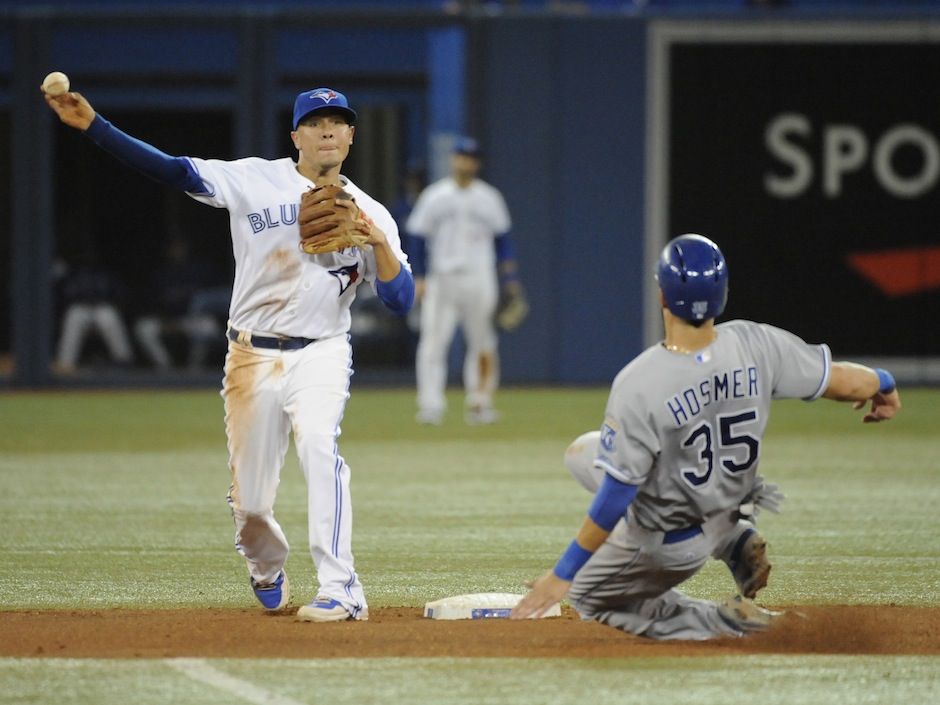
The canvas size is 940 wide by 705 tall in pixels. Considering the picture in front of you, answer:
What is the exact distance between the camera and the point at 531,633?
19.0ft

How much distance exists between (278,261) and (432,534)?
2624 mm

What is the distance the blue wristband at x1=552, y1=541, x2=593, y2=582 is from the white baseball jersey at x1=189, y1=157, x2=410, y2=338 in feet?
4.95

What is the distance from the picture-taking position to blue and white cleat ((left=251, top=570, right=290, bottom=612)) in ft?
20.7

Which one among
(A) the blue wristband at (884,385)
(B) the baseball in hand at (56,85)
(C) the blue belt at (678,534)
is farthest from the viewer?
(B) the baseball in hand at (56,85)

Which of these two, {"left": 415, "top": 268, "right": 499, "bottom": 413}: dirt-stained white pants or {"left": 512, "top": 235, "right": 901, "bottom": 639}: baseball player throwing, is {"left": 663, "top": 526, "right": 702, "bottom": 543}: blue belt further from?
{"left": 415, "top": 268, "right": 499, "bottom": 413}: dirt-stained white pants

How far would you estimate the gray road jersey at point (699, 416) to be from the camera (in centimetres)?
523

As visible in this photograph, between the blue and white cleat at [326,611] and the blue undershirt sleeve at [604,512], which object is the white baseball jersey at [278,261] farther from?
the blue undershirt sleeve at [604,512]

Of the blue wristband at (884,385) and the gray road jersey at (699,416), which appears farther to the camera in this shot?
the blue wristband at (884,385)

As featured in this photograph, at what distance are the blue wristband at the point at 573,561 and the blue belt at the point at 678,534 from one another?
0.45m

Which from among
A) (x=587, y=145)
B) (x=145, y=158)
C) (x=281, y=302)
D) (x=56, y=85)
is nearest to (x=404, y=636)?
(x=281, y=302)

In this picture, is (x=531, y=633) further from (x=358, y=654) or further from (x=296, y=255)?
(x=296, y=255)

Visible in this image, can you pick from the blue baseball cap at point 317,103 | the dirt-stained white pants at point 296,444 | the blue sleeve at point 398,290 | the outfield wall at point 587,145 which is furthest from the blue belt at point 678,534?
the outfield wall at point 587,145

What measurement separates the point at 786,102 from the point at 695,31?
124 cm

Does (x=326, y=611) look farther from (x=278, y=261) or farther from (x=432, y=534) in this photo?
(x=432, y=534)
